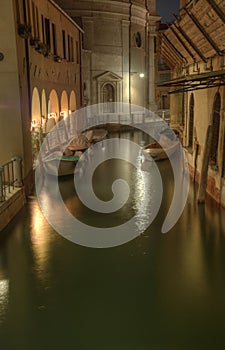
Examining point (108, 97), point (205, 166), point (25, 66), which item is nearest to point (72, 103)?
point (108, 97)

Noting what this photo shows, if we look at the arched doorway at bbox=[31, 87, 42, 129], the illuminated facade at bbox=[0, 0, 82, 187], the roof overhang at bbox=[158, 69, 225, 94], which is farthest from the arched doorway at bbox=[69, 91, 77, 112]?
the roof overhang at bbox=[158, 69, 225, 94]

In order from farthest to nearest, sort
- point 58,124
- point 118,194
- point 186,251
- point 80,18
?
point 80,18 → point 58,124 → point 118,194 → point 186,251

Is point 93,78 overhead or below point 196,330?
overhead

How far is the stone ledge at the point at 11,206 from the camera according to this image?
10945 millimetres

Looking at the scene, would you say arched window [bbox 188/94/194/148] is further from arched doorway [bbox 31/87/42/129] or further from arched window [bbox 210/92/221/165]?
arched doorway [bbox 31/87/42/129]

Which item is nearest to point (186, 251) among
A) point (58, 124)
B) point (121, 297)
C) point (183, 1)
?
point (121, 297)

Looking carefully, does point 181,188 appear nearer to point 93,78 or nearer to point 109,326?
point 109,326

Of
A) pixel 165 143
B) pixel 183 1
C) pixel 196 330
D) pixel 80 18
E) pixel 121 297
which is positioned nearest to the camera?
pixel 196 330

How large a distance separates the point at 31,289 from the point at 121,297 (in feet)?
5.93

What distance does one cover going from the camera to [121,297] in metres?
7.42

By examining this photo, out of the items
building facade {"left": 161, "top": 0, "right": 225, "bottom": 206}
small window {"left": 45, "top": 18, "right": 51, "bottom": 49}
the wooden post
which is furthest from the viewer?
small window {"left": 45, "top": 18, "right": 51, "bottom": 49}

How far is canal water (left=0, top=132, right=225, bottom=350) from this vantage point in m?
6.25

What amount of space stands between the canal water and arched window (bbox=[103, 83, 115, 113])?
86.7ft

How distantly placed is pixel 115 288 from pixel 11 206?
525 centimetres
